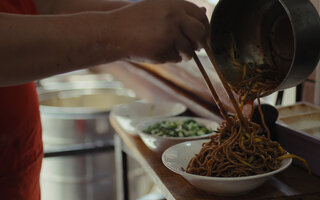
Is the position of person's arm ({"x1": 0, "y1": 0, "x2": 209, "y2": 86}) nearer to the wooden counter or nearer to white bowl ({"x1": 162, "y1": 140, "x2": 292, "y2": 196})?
white bowl ({"x1": 162, "y1": 140, "x2": 292, "y2": 196})

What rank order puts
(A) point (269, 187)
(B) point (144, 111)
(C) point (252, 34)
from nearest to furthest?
(A) point (269, 187), (C) point (252, 34), (B) point (144, 111)

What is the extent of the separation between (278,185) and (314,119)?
48 cm

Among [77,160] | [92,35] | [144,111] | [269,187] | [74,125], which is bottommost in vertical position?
[77,160]

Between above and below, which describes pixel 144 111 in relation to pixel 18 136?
below

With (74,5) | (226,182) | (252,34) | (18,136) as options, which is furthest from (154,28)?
(18,136)

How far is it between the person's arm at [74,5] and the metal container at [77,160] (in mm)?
1120

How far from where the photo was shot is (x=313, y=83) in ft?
7.29

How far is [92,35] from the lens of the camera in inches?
43.8

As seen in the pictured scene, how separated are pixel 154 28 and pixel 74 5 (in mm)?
865

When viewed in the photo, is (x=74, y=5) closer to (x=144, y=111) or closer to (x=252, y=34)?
(x=252, y=34)

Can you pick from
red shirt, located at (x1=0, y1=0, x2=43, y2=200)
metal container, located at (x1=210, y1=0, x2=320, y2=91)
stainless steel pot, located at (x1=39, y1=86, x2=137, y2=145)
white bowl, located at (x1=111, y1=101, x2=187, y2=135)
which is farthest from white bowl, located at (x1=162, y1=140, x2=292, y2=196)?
stainless steel pot, located at (x1=39, y1=86, x2=137, y2=145)

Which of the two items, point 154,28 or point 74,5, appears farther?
point 74,5

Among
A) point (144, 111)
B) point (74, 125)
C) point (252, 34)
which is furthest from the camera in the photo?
point (74, 125)

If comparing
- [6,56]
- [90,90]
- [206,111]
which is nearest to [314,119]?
[206,111]
